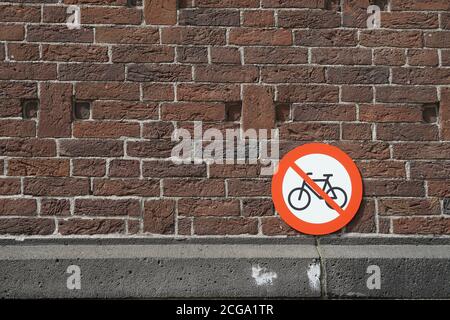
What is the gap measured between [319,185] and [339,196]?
0.42 feet

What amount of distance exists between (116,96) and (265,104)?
833 millimetres

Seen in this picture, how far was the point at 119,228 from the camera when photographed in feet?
12.6

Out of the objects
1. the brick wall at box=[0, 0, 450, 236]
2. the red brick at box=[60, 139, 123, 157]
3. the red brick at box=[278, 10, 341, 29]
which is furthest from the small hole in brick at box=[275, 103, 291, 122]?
the red brick at box=[60, 139, 123, 157]

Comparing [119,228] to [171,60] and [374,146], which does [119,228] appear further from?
[374,146]

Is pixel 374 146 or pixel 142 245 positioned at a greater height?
pixel 374 146

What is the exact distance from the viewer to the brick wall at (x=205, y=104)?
3838 mm

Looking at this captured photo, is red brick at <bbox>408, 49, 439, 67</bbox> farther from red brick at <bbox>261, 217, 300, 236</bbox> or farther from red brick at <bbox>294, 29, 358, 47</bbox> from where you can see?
red brick at <bbox>261, 217, 300, 236</bbox>

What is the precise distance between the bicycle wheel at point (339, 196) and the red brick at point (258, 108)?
1.62 feet

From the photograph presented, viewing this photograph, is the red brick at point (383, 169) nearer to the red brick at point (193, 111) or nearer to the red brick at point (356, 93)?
the red brick at point (356, 93)

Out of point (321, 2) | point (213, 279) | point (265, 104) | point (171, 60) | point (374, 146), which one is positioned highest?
point (321, 2)

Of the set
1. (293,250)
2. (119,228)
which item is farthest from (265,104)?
(119,228)

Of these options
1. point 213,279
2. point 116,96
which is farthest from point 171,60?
point 213,279

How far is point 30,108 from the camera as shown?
12.7 feet

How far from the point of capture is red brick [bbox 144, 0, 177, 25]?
12.8 ft
